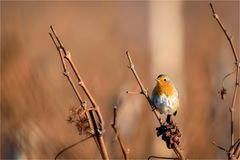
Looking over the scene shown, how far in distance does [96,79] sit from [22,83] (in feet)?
3.17

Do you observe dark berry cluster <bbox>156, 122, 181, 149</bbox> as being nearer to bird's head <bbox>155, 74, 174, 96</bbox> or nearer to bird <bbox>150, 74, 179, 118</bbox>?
bird <bbox>150, 74, 179, 118</bbox>

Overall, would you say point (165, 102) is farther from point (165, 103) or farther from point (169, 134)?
point (169, 134)

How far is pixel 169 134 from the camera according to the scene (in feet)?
5.57

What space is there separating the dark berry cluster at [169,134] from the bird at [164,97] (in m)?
0.13

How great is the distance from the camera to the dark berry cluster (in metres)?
1.68

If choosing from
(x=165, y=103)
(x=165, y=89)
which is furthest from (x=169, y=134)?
(x=165, y=89)

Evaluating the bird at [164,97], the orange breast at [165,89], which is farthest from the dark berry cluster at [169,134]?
the orange breast at [165,89]

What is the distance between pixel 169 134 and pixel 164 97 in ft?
1.17

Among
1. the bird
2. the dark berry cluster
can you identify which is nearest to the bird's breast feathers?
the bird

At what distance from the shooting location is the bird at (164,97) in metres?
1.94

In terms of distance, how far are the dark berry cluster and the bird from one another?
0.44ft

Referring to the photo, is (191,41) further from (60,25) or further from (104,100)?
(104,100)

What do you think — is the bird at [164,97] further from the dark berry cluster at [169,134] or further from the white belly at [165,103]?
the dark berry cluster at [169,134]

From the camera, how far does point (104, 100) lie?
388cm
